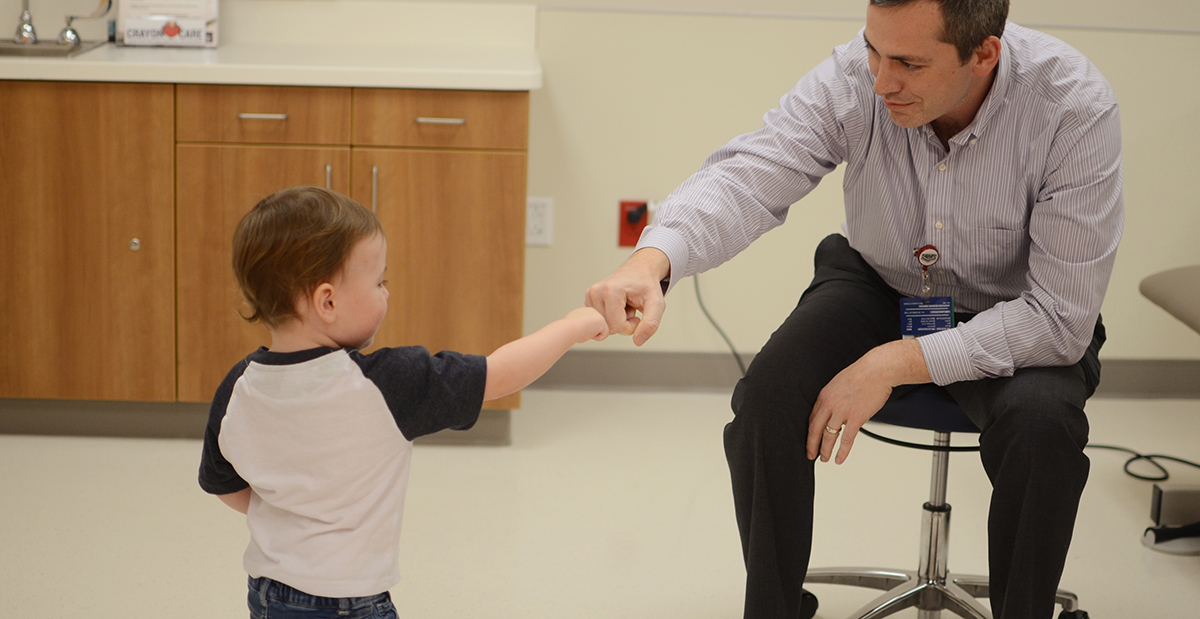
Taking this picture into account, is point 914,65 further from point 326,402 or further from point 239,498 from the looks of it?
point 239,498

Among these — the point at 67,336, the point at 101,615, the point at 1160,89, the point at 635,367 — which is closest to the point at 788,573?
the point at 101,615

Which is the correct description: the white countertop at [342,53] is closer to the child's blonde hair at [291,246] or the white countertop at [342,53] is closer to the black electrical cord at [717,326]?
the black electrical cord at [717,326]

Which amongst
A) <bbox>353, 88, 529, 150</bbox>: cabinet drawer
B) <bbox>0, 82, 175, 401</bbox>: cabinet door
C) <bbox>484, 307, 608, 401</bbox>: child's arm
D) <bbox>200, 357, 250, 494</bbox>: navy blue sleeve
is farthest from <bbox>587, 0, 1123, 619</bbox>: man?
<bbox>0, 82, 175, 401</bbox>: cabinet door

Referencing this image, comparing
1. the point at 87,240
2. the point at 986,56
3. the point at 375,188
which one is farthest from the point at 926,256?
the point at 87,240

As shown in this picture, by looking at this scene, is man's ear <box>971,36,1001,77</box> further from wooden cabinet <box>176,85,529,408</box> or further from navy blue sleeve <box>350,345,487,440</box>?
wooden cabinet <box>176,85,529,408</box>

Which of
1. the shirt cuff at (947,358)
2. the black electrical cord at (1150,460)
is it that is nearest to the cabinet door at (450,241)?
the shirt cuff at (947,358)

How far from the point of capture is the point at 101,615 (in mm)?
1803

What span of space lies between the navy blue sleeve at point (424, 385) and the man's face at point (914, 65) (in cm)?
76

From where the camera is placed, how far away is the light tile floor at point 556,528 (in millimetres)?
1908

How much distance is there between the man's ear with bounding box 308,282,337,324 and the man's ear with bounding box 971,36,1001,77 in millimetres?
955

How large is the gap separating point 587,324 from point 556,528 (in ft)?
3.46

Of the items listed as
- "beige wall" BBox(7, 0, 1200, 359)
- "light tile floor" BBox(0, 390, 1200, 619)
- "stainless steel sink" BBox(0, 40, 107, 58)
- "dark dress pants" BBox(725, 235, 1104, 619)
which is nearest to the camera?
"dark dress pants" BBox(725, 235, 1104, 619)

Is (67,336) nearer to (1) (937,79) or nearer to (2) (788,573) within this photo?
(2) (788,573)

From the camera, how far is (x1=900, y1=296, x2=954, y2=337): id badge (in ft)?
5.30
